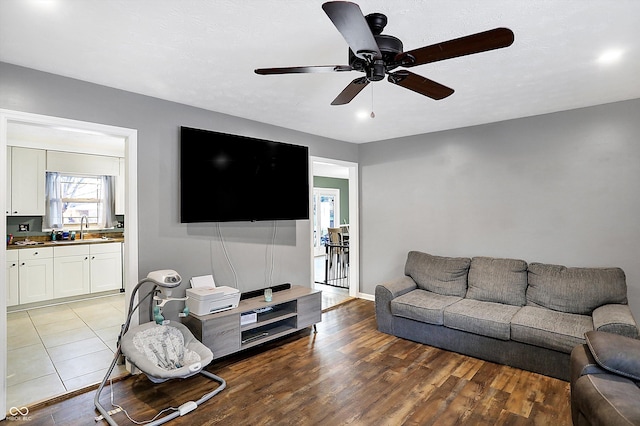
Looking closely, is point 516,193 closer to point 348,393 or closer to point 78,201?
point 348,393

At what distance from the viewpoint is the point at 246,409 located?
2.46 metres

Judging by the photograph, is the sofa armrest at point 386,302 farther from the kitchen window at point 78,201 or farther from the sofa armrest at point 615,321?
the kitchen window at point 78,201

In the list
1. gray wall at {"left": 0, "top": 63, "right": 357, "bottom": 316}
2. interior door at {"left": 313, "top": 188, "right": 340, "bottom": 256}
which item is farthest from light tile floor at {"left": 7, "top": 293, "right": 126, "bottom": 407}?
interior door at {"left": 313, "top": 188, "right": 340, "bottom": 256}

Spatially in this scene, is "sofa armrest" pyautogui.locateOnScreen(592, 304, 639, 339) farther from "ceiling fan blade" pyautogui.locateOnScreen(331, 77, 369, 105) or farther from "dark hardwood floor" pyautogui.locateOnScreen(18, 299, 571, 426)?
"ceiling fan blade" pyautogui.locateOnScreen(331, 77, 369, 105)

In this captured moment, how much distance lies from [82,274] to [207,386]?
3596 mm

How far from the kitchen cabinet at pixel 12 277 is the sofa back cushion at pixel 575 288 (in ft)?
20.6

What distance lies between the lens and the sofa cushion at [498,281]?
11.9ft

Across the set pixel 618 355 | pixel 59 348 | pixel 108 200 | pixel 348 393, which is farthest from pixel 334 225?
pixel 618 355

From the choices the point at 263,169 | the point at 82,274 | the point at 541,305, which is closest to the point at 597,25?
the point at 541,305

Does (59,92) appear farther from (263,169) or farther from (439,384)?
(439,384)

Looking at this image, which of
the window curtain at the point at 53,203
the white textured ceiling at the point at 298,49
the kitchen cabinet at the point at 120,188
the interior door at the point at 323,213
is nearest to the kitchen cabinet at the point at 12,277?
the window curtain at the point at 53,203

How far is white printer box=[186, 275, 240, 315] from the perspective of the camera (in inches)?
122

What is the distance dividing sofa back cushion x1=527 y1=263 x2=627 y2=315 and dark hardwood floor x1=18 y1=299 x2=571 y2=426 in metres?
0.81

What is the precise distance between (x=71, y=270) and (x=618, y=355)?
6.17 meters
